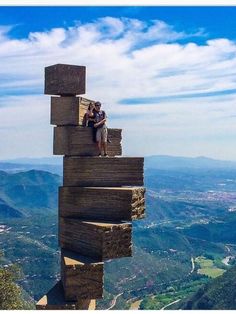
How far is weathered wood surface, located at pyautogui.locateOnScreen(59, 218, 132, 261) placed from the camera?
523cm

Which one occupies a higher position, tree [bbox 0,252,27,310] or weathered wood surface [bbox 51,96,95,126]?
weathered wood surface [bbox 51,96,95,126]

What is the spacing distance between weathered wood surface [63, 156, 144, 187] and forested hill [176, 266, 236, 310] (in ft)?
460

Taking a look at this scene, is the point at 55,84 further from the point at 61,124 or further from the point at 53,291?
the point at 53,291

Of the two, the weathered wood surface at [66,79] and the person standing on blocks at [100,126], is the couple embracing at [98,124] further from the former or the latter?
the weathered wood surface at [66,79]

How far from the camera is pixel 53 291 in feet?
17.7

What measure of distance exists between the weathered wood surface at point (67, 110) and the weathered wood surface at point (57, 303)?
186 centimetres

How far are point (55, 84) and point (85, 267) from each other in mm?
2157

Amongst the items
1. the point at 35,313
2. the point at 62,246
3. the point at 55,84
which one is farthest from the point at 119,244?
the point at 55,84

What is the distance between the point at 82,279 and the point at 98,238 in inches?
17.3

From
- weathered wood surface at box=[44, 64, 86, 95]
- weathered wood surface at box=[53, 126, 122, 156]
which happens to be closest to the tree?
weathered wood surface at box=[53, 126, 122, 156]

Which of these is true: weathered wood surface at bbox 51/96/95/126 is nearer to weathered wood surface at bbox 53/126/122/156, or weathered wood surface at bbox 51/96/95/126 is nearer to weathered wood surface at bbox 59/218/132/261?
weathered wood surface at bbox 53/126/122/156

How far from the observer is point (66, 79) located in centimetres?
598

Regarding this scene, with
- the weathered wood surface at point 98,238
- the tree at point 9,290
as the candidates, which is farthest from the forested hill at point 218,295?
the weathered wood surface at point 98,238

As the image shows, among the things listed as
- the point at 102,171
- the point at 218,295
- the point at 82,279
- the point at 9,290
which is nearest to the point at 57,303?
the point at 82,279
